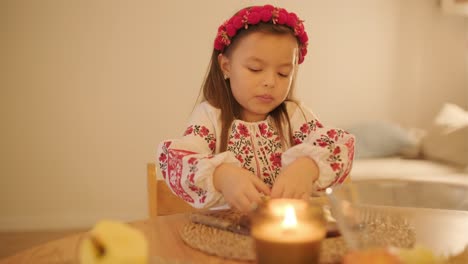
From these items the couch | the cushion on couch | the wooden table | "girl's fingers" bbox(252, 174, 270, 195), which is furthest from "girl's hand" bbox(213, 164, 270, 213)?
the cushion on couch

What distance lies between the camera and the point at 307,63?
3.26 metres

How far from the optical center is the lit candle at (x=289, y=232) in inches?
20.6

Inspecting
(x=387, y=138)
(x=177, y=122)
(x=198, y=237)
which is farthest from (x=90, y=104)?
(x=198, y=237)

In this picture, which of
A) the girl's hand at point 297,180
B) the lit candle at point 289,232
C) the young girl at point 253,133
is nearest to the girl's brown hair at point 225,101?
the young girl at point 253,133

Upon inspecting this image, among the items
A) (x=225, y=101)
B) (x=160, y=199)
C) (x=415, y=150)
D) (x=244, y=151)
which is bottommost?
(x=415, y=150)

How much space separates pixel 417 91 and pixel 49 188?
264 centimetres

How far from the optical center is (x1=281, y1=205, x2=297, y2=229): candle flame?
0.53 meters

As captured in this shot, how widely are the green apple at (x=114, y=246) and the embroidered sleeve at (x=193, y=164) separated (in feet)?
1.22

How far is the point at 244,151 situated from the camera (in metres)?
1.13

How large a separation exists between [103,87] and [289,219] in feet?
8.86

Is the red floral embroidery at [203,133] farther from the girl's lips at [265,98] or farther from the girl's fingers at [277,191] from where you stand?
the girl's fingers at [277,191]

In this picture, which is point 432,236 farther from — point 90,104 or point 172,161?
point 90,104

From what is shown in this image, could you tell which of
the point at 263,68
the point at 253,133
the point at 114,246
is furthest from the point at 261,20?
the point at 114,246

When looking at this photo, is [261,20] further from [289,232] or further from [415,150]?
[415,150]
